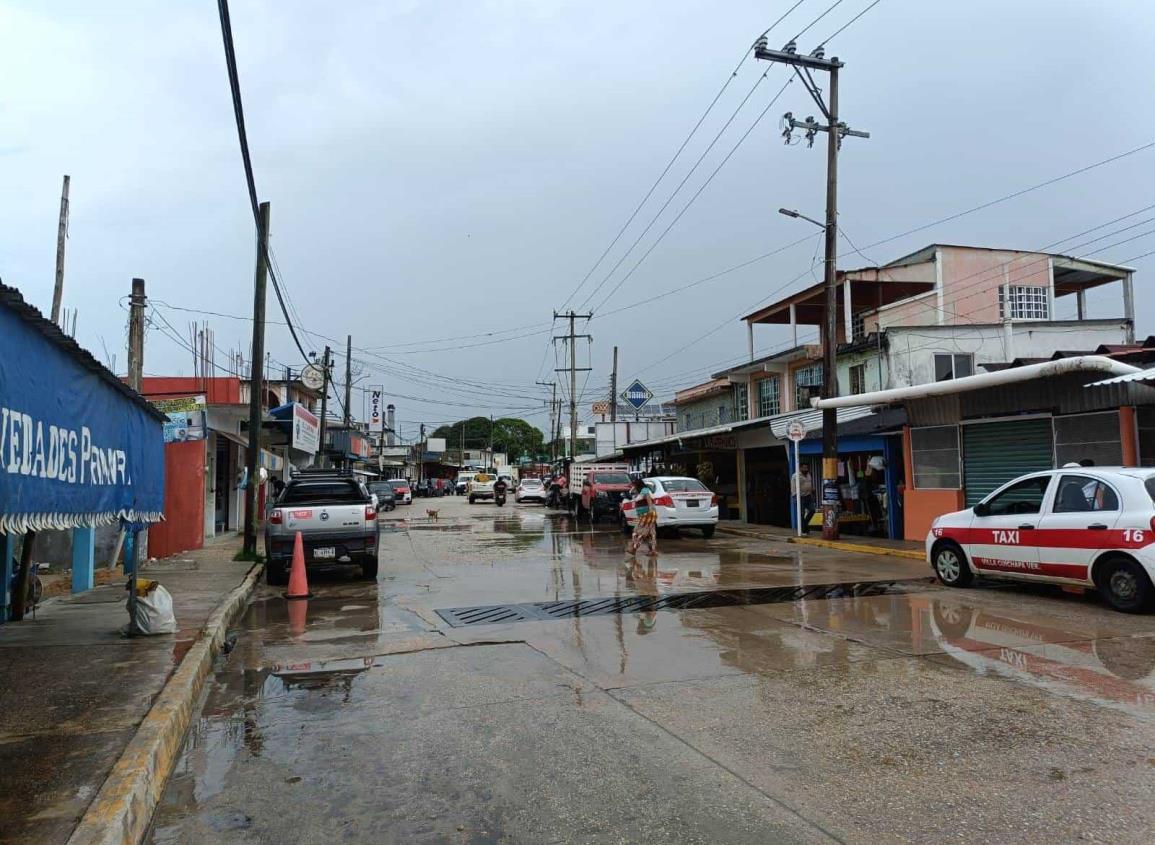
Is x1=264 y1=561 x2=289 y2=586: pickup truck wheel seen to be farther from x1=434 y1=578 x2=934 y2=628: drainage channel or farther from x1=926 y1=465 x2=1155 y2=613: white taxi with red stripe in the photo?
x1=926 y1=465 x2=1155 y2=613: white taxi with red stripe

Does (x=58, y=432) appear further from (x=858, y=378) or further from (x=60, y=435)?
(x=858, y=378)

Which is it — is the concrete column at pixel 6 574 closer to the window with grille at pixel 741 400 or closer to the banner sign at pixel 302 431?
the banner sign at pixel 302 431

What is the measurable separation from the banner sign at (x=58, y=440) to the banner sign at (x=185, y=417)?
1139 centimetres

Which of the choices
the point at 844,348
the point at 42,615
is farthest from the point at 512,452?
the point at 42,615

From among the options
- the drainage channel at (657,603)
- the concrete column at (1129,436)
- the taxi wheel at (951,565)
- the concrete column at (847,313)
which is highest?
the concrete column at (847,313)

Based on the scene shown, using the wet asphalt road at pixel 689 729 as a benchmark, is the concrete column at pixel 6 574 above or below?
above

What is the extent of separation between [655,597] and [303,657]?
5.10 meters

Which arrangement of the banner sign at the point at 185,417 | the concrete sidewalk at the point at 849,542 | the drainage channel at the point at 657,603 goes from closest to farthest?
the drainage channel at the point at 657,603
the concrete sidewalk at the point at 849,542
the banner sign at the point at 185,417

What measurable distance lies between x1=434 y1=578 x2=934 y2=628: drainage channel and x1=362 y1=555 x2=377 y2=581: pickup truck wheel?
3660mm

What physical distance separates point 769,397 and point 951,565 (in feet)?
87.5

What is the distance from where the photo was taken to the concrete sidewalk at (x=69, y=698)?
4.27m

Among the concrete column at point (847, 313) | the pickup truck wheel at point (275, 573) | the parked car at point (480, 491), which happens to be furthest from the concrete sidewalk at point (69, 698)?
the parked car at point (480, 491)

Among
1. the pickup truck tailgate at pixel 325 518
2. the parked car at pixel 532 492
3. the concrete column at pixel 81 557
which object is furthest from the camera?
the parked car at pixel 532 492

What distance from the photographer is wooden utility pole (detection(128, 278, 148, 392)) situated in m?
17.7
